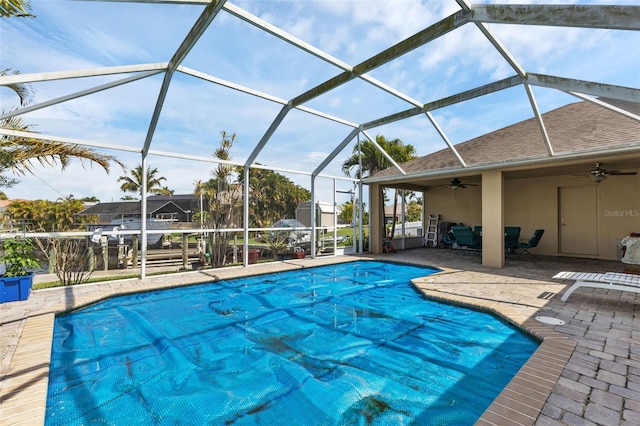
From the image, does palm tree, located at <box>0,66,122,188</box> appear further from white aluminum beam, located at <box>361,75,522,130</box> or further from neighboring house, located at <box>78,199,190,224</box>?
white aluminum beam, located at <box>361,75,522,130</box>

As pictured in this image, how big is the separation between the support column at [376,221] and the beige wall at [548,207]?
4243mm

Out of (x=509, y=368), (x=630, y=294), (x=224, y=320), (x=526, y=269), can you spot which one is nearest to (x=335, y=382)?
(x=509, y=368)

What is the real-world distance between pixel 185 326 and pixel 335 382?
271 centimetres

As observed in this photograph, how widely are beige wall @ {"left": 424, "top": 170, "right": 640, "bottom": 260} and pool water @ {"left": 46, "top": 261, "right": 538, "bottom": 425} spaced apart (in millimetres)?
8582

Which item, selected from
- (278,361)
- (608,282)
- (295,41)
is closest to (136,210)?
(295,41)

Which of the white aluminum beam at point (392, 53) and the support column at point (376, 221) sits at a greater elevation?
the white aluminum beam at point (392, 53)

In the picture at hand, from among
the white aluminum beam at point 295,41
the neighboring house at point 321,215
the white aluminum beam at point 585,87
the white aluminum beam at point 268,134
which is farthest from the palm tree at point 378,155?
the white aluminum beam at point 585,87

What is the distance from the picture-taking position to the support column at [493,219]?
348 inches

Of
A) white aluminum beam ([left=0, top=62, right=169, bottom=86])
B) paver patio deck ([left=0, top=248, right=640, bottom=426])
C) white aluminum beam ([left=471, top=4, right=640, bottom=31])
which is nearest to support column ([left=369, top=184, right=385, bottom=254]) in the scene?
paver patio deck ([left=0, top=248, right=640, bottom=426])

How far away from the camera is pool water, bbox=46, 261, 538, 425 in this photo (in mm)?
2654

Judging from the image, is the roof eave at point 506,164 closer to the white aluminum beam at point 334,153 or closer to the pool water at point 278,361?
the white aluminum beam at point 334,153

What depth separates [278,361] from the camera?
3562 millimetres

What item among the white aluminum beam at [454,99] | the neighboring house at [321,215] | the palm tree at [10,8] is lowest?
the neighboring house at [321,215]

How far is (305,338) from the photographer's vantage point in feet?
13.9
